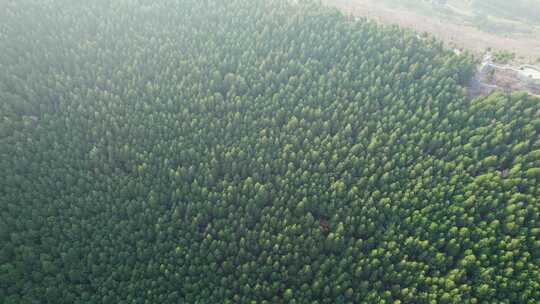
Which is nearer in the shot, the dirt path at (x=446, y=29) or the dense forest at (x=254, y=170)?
the dense forest at (x=254, y=170)

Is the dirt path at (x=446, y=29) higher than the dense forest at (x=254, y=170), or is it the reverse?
the dirt path at (x=446, y=29)

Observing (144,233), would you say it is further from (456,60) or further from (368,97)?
(456,60)

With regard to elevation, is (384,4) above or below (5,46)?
above

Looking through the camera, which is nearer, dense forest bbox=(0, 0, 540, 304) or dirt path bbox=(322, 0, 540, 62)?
dense forest bbox=(0, 0, 540, 304)

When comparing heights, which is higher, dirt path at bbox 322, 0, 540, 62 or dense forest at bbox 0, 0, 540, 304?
dirt path at bbox 322, 0, 540, 62

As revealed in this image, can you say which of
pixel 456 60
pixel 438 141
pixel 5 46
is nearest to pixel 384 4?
pixel 456 60

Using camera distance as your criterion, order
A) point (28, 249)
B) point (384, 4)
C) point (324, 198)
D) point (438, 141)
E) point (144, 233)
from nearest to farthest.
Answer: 1. point (28, 249)
2. point (144, 233)
3. point (324, 198)
4. point (438, 141)
5. point (384, 4)
